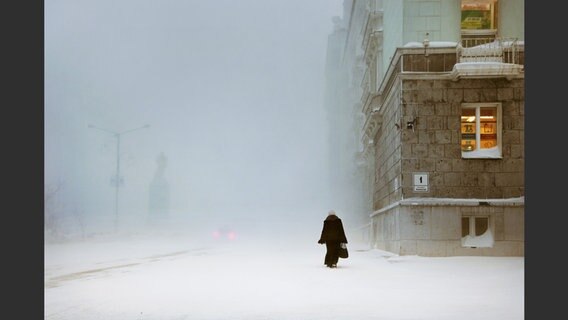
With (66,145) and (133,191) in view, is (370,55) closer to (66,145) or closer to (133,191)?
(66,145)

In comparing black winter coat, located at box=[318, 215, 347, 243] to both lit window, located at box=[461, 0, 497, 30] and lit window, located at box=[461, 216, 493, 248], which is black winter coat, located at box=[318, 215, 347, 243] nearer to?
lit window, located at box=[461, 216, 493, 248]

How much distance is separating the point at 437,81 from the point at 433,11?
11.1 ft

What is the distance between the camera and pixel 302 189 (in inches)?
3752

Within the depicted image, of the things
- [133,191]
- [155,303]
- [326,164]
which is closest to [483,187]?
[155,303]

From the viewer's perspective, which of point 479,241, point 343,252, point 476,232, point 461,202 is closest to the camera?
point 343,252

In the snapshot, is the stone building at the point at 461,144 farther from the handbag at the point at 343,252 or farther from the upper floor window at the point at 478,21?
the handbag at the point at 343,252

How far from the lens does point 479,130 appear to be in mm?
22250

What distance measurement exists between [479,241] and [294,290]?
1038 centimetres

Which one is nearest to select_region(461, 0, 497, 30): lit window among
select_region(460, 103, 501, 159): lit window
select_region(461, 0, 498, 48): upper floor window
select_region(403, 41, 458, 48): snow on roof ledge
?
select_region(461, 0, 498, 48): upper floor window

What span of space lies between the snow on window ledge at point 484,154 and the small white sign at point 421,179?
1446mm

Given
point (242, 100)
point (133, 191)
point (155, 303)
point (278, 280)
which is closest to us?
point (155, 303)

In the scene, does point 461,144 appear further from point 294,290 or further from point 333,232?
point 294,290

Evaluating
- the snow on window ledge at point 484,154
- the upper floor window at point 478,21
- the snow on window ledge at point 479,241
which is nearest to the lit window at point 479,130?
the snow on window ledge at point 484,154

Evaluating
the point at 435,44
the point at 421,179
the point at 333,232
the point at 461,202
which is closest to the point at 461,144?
the point at 421,179
